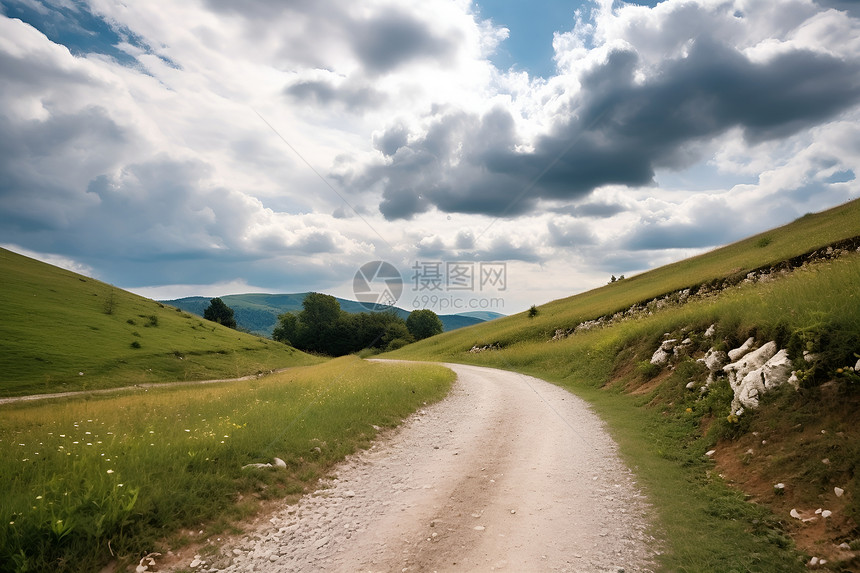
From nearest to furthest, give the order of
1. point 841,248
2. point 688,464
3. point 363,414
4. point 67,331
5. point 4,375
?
point 688,464, point 363,414, point 841,248, point 4,375, point 67,331

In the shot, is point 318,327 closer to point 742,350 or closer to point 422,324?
point 422,324

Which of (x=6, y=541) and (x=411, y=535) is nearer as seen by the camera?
(x=6, y=541)

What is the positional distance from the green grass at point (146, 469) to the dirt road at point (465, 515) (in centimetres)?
94

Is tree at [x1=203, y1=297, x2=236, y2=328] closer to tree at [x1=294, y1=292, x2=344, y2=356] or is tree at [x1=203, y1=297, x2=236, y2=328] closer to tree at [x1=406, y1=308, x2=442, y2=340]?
tree at [x1=294, y1=292, x2=344, y2=356]

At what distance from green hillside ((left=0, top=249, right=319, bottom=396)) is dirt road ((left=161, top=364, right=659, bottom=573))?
42.5 metres

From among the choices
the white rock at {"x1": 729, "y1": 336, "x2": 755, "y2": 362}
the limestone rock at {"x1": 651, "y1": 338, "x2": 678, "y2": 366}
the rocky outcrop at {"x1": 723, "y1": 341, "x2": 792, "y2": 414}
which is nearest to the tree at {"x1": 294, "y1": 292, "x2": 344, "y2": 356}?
the limestone rock at {"x1": 651, "y1": 338, "x2": 678, "y2": 366}

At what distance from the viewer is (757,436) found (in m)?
9.38

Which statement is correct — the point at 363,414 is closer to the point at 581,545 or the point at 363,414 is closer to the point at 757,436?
the point at 581,545

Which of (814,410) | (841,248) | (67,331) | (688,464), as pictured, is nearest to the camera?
(814,410)

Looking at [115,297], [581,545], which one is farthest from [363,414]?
[115,297]

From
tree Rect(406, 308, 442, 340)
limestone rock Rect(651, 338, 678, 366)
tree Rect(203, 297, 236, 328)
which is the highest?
tree Rect(203, 297, 236, 328)

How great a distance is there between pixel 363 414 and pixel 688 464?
32.8 feet

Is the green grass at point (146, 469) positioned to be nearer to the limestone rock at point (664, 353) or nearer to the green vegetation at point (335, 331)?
the limestone rock at point (664, 353)

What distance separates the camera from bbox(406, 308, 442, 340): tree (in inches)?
5379
